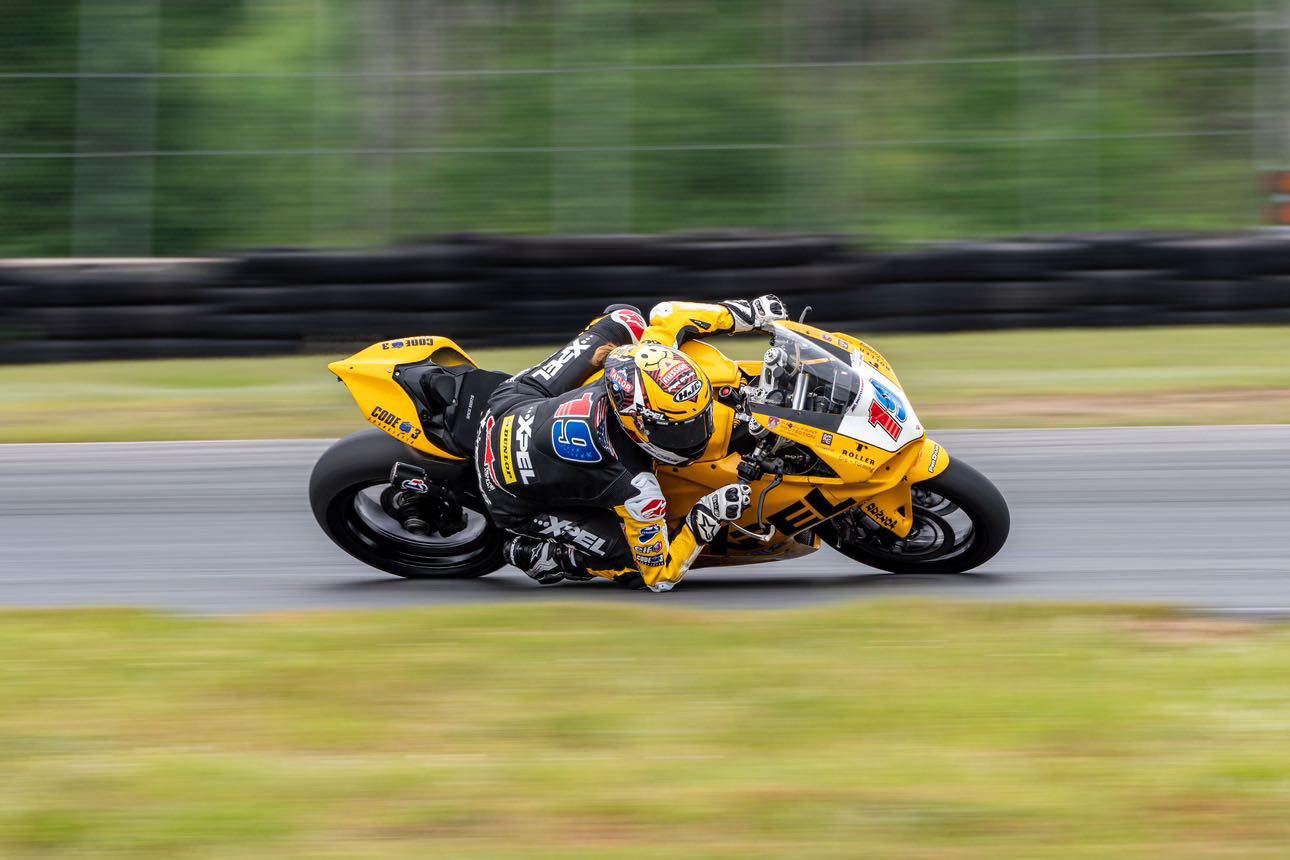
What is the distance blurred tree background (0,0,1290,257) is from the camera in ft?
42.5

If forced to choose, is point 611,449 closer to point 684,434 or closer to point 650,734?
point 684,434

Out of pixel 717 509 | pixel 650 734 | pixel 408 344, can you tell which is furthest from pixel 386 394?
pixel 650 734

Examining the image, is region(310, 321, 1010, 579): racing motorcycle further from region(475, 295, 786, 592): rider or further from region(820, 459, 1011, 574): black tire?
region(475, 295, 786, 592): rider

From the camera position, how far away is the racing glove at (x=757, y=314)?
577cm

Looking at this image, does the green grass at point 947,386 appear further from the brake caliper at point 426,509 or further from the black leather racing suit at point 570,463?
the black leather racing suit at point 570,463

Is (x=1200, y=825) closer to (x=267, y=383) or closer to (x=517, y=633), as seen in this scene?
(x=517, y=633)

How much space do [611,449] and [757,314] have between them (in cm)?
73

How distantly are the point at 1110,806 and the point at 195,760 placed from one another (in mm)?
2548

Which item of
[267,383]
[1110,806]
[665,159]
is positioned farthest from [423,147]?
[1110,806]

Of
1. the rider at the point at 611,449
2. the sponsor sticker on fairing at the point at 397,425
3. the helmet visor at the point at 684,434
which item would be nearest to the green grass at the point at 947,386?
the sponsor sticker on fairing at the point at 397,425

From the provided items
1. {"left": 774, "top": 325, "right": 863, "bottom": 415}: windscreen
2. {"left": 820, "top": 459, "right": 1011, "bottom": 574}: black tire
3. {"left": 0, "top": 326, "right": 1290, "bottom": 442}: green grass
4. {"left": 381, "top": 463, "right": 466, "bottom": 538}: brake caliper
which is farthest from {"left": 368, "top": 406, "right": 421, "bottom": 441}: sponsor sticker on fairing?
{"left": 0, "top": 326, "right": 1290, "bottom": 442}: green grass

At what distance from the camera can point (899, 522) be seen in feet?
19.7

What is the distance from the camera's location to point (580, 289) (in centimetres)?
1195

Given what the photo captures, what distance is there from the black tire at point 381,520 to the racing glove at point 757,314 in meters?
1.22
